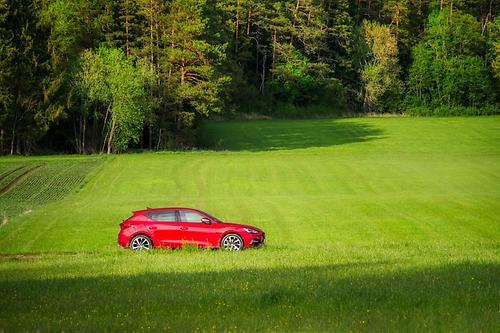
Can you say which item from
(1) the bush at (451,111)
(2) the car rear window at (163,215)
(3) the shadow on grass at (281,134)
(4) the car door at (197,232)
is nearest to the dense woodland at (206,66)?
(1) the bush at (451,111)

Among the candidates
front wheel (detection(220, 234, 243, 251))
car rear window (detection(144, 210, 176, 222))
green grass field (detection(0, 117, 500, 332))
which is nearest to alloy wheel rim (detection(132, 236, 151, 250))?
car rear window (detection(144, 210, 176, 222))

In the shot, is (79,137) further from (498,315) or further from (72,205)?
(498,315)

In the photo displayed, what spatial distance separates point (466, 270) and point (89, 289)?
813cm

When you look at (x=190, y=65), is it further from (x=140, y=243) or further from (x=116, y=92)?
(x=140, y=243)

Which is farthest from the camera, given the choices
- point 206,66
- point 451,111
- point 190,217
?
point 451,111

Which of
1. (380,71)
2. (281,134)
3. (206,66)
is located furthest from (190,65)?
(380,71)

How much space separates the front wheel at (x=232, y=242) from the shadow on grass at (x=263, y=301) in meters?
7.99

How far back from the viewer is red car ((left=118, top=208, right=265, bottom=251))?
25562mm

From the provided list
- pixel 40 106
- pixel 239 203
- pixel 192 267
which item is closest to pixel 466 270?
A: pixel 192 267

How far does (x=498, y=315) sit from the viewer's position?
1235 centimetres

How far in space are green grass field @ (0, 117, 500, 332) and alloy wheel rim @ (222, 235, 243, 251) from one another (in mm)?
1278

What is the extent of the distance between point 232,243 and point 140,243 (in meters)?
A: 3.01

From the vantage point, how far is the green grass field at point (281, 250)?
12.7 metres

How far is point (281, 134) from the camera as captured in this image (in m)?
90.6
